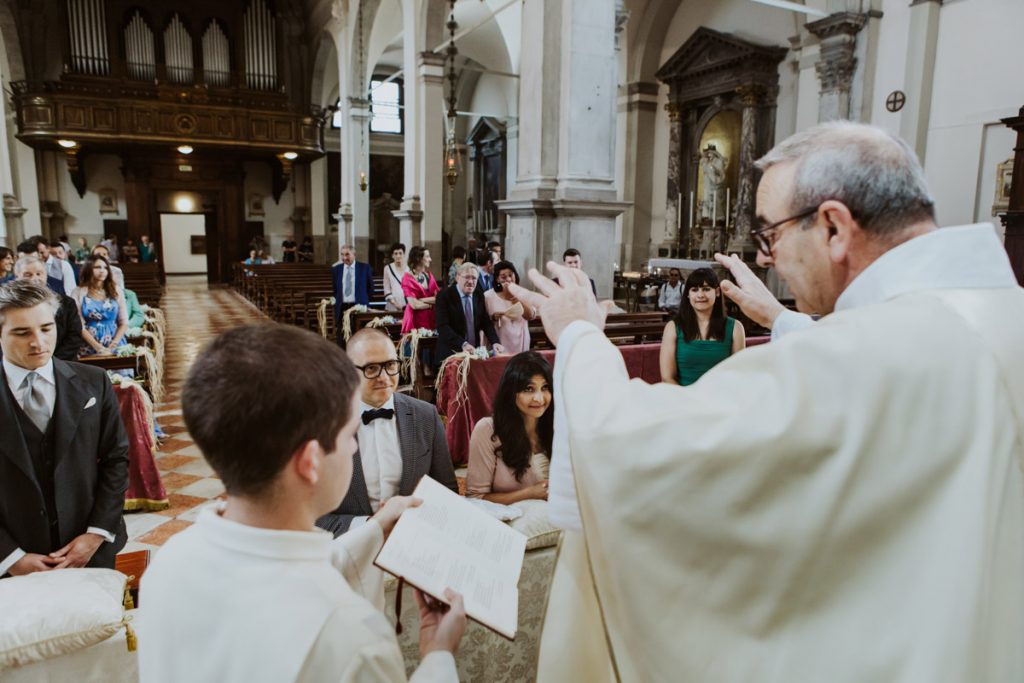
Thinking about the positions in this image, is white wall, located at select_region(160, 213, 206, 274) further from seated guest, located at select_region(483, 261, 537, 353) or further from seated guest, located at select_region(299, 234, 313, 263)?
seated guest, located at select_region(483, 261, 537, 353)

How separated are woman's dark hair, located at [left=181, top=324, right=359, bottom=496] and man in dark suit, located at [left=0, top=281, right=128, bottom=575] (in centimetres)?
179

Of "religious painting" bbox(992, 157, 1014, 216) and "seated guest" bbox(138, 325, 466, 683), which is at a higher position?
"religious painting" bbox(992, 157, 1014, 216)

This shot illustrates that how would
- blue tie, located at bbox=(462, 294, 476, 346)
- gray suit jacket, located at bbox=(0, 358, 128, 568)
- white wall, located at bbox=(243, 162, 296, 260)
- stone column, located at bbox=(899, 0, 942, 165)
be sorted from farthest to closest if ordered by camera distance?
1. white wall, located at bbox=(243, 162, 296, 260)
2. stone column, located at bbox=(899, 0, 942, 165)
3. blue tie, located at bbox=(462, 294, 476, 346)
4. gray suit jacket, located at bbox=(0, 358, 128, 568)

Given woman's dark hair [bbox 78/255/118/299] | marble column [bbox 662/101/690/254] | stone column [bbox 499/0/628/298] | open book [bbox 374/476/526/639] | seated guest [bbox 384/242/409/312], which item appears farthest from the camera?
marble column [bbox 662/101/690/254]

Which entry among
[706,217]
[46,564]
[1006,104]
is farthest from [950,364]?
[706,217]

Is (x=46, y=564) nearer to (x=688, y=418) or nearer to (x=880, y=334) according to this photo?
(x=688, y=418)

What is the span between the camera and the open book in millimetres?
1241

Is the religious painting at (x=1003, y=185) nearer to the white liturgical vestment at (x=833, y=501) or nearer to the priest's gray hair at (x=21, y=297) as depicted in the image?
the white liturgical vestment at (x=833, y=501)

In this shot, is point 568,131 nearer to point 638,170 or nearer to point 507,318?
point 507,318

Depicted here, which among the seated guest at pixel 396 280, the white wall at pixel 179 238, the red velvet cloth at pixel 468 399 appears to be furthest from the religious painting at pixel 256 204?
the red velvet cloth at pixel 468 399

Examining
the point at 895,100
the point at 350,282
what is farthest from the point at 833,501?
the point at 895,100

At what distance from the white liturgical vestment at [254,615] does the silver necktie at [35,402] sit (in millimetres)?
1806

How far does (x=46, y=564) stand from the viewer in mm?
2344

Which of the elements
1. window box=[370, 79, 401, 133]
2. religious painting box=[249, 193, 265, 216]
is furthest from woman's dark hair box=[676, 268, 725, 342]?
window box=[370, 79, 401, 133]
